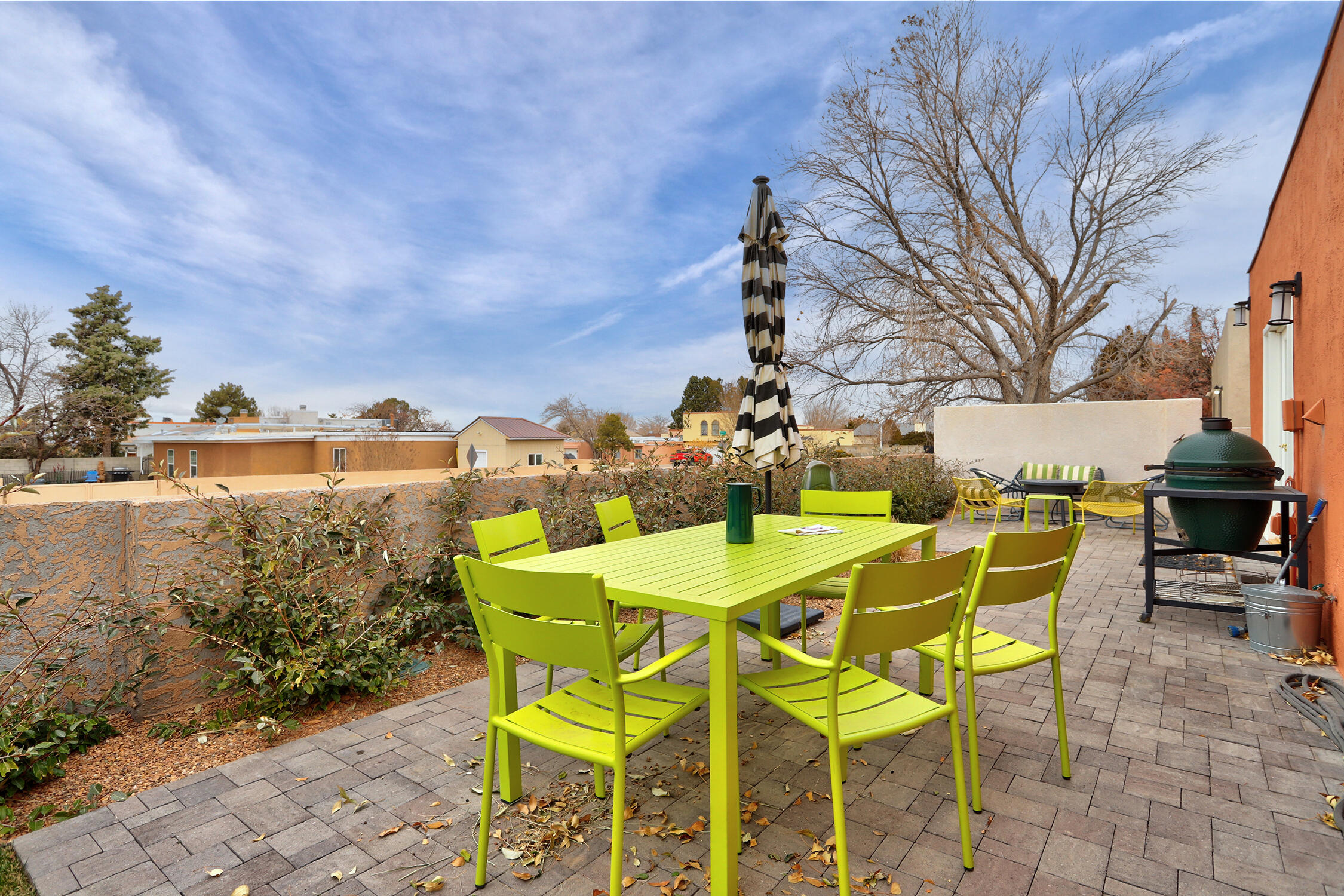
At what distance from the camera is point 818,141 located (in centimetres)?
1385

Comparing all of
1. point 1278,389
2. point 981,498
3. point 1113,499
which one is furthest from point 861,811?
point 1113,499

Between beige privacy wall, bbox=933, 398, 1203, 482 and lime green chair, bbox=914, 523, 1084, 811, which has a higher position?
beige privacy wall, bbox=933, 398, 1203, 482

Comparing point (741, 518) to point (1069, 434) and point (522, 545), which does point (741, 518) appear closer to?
point (522, 545)

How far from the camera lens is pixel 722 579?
6.72ft

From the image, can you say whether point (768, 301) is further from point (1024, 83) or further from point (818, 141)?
point (1024, 83)

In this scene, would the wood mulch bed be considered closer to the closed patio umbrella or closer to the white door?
the closed patio umbrella

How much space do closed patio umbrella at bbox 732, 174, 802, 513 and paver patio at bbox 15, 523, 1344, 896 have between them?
1589mm

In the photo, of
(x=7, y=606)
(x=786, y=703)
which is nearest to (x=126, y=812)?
(x=7, y=606)

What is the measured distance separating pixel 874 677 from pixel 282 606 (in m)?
2.60

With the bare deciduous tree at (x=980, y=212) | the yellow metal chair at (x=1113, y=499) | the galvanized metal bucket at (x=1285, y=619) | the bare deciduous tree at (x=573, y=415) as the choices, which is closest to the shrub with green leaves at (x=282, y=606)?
the galvanized metal bucket at (x=1285, y=619)

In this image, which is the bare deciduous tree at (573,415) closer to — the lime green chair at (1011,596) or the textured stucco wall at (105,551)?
the textured stucco wall at (105,551)

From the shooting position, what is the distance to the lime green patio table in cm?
166

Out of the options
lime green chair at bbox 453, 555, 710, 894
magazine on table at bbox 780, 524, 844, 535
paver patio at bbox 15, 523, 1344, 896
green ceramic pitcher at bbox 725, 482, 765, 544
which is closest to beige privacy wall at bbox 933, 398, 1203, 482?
paver patio at bbox 15, 523, 1344, 896

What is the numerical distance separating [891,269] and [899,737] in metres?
13.1
